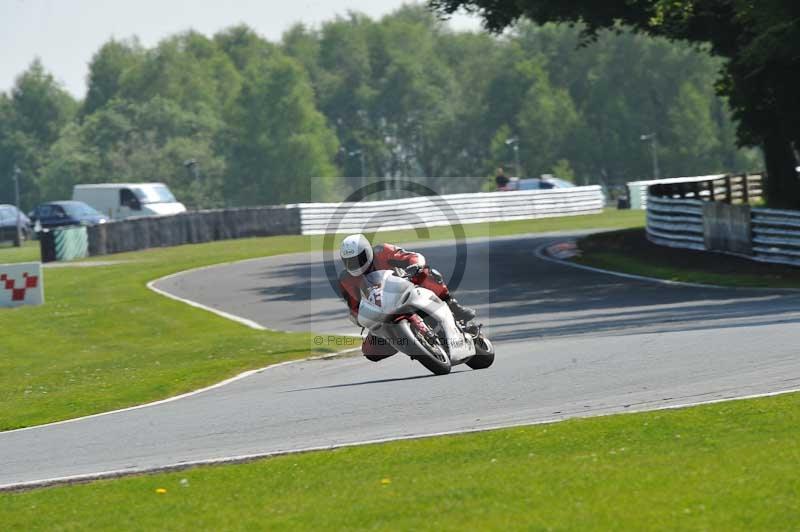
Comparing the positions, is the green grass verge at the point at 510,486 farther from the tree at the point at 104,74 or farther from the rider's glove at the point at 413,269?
the tree at the point at 104,74

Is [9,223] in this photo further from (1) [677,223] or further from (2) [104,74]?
(2) [104,74]

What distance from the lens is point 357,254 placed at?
13031 millimetres

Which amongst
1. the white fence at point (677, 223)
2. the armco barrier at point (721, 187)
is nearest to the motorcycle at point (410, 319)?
the white fence at point (677, 223)

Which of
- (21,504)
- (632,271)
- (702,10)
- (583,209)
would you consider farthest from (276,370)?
(583,209)

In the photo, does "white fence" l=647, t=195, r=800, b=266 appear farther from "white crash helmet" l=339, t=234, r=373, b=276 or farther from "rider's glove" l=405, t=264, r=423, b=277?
"white crash helmet" l=339, t=234, r=373, b=276

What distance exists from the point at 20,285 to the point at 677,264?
47.2ft

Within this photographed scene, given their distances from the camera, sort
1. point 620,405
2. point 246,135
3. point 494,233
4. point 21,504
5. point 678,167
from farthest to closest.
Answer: point 246,135 < point 678,167 < point 494,233 < point 620,405 < point 21,504

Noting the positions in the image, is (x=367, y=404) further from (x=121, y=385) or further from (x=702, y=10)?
(x=702, y=10)

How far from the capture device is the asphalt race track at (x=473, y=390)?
35.4 feet

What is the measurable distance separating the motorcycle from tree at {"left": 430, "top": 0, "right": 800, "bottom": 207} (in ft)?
54.9

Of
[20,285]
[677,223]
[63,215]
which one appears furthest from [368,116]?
[20,285]

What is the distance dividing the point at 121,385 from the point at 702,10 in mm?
22937

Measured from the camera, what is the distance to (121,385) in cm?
1602

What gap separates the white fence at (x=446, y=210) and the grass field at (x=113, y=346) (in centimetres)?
1206
